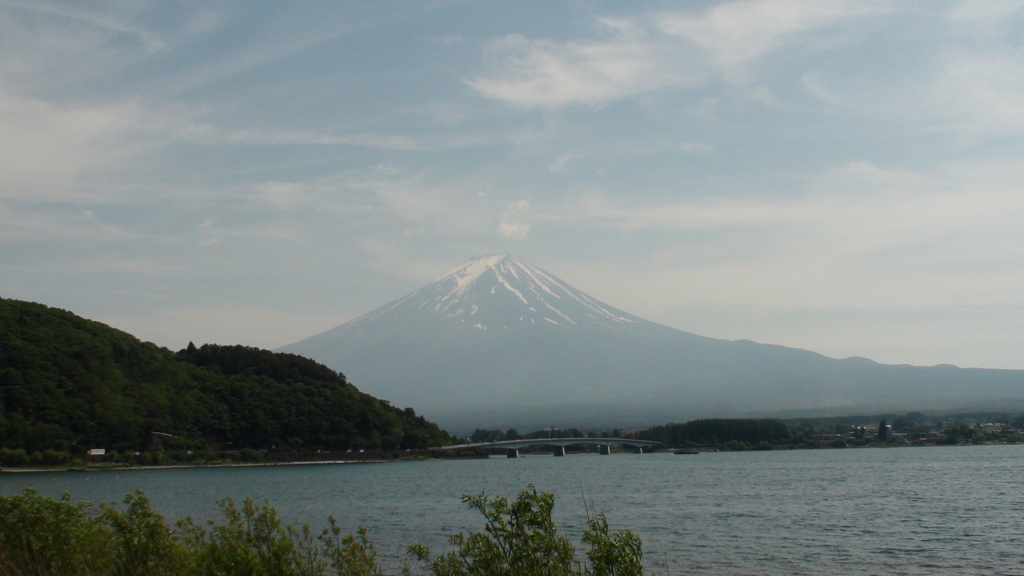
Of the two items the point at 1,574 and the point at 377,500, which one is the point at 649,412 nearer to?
the point at 377,500

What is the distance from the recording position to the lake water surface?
21.7 m

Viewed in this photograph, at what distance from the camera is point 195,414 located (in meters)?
76.7

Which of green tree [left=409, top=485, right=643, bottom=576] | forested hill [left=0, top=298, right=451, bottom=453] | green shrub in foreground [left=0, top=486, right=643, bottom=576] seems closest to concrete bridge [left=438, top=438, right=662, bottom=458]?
forested hill [left=0, top=298, right=451, bottom=453]

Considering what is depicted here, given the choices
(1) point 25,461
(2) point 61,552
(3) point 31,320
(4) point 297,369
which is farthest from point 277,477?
(2) point 61,552

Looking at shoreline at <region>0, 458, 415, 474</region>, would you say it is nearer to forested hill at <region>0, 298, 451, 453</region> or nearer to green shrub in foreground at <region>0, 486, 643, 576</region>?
forested hill at <region>0, 298, 451, 453</region>

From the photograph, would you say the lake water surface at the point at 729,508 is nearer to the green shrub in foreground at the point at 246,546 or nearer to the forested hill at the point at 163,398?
the green shrub in foreground at the point at 246,546

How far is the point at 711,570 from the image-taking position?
66.0 ft

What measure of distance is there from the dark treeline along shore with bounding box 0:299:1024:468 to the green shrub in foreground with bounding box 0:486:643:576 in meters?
54.2

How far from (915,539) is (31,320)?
69649mm

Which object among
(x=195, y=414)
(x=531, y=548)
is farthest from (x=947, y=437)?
(x=531, y=548)

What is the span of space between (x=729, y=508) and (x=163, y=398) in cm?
5728

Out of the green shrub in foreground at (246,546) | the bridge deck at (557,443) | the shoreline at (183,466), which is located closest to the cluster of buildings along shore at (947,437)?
the bridge deck at (557,443)

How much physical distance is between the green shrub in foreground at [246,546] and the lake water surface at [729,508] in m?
0.66

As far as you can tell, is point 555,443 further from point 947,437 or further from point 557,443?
point 947,437
